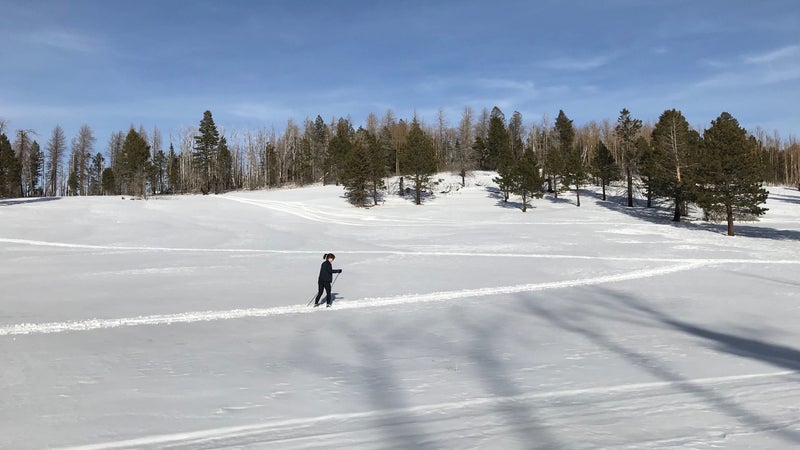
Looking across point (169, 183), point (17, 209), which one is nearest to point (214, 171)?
point (169, 183)

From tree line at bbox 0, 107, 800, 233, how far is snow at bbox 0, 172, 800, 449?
1073 cm

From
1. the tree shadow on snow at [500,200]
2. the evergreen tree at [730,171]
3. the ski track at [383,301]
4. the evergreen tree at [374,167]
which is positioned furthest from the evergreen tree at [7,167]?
the evergreen tree at [730,171]

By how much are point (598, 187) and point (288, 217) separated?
55.5m

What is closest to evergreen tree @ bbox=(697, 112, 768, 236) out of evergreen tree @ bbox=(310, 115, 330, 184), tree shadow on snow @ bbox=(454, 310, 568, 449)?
tree shadow on snow @ bbox=(454, 310, 568, 449)

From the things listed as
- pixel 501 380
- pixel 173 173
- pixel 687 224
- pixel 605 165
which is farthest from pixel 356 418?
pixel 173 173

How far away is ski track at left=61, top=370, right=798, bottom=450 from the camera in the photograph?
18.0 ft

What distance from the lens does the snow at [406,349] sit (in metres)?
5.77

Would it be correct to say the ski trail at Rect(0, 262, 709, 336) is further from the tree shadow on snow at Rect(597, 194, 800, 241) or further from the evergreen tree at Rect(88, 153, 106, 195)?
the evergreen tree at Rect(88, 153, 106, 195)

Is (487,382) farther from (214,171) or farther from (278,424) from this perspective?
(214,171)

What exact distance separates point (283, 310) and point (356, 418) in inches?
336

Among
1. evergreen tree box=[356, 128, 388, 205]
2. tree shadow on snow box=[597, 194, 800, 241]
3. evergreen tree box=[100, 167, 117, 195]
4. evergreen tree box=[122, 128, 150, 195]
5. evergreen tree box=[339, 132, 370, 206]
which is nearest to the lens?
tree shadow on snow box=[597, 194, 800, 241]

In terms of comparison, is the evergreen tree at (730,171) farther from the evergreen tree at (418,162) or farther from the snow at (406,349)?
the evergreen tree at (418,162)

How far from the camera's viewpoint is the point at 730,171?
1348 inches

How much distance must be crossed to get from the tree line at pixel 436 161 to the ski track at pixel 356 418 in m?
32.9
